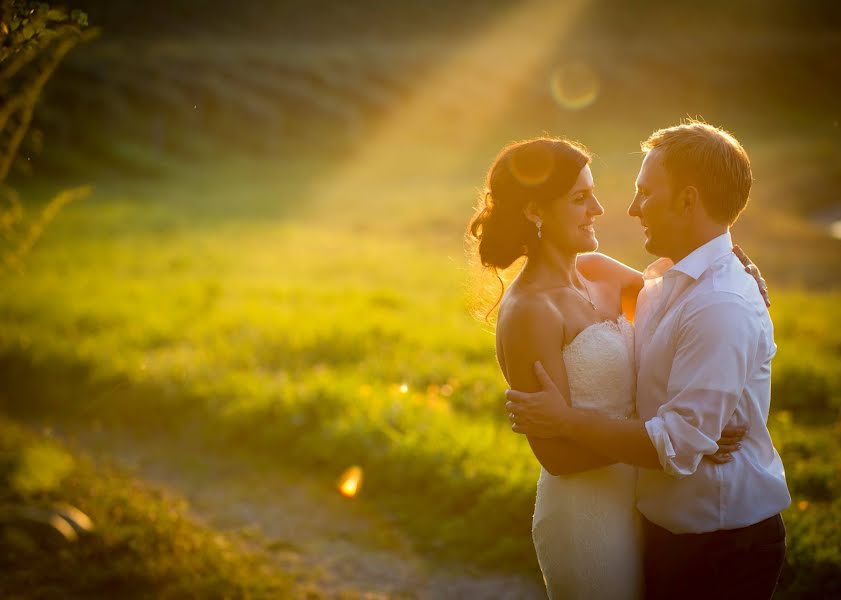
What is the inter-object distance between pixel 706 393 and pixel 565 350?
677 millimetres

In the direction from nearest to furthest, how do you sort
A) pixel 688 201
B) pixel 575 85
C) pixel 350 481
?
1. pixel 688 201
2. pixel 350 481
3. pixel 575 85

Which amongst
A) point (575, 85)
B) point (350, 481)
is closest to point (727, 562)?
point (350, 481)

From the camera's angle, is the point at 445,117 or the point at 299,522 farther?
the point at 445,117

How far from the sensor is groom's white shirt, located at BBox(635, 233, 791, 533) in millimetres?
2943

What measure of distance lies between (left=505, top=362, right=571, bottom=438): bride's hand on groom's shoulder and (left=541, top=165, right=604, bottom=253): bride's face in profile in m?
0.63


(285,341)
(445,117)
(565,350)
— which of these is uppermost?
(445,117)

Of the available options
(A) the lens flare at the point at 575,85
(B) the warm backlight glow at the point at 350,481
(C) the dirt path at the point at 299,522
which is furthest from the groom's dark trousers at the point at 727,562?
(A) the lens flare at the point at 575,85

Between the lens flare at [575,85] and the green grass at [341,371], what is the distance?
35.4m

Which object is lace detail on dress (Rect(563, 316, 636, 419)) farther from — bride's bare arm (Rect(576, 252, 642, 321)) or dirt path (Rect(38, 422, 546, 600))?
dirt path (Rect(38, 422, 546, 600))

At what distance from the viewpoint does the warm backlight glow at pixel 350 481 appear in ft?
23.8

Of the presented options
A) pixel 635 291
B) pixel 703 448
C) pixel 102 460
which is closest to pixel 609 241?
pixel 102 460

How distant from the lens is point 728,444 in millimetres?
3129

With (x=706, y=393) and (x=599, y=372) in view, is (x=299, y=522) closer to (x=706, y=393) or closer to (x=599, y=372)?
(x=599, y=372)

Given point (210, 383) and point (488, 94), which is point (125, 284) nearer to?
point (210, 383)
